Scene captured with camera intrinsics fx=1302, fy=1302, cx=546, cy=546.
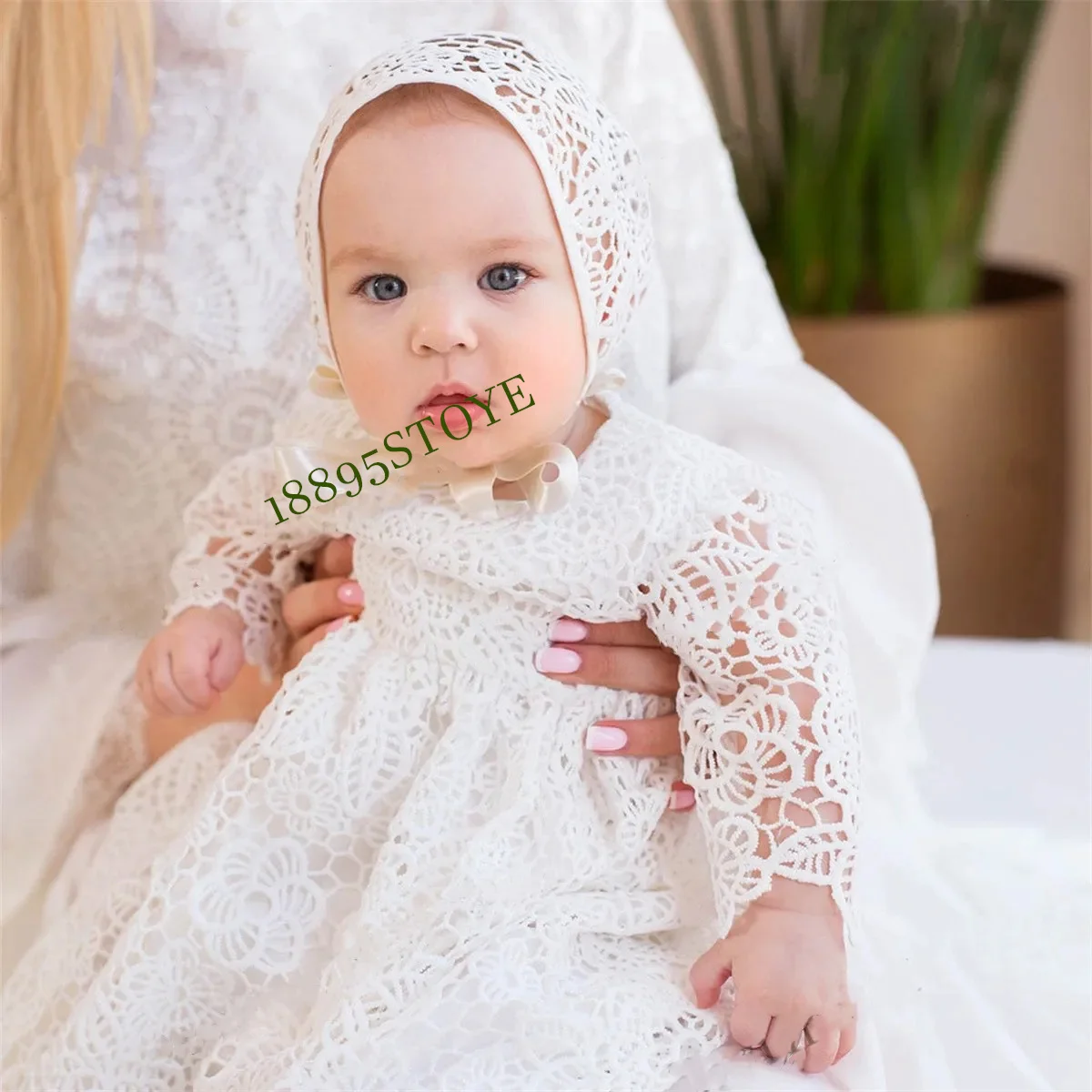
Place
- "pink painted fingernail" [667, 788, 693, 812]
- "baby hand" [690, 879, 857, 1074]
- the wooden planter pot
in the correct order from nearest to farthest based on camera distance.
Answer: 1. "baby hand" [690, 879, 857, 1074]
2. "pink painted fingernail" [667, 788, 693, 812]
3. the wooden planter pot

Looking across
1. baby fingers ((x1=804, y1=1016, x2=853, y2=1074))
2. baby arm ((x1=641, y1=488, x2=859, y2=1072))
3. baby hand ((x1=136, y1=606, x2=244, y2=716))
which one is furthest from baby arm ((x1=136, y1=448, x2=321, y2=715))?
baby fingers ((x1=804, y1=1016, x2=853, y2=1074))

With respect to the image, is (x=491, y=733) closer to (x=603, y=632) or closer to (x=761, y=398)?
(x=603, y=632)

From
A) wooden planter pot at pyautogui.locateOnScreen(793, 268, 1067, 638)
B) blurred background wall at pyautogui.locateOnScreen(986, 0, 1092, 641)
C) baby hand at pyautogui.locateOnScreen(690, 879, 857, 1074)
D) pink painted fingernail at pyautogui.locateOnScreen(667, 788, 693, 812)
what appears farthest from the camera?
blurred background wall at pyautogui.locateOnScreen(986, 0, 1092, 641)

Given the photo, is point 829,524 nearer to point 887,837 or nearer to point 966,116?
point 887,837

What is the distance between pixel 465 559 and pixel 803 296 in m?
1.13

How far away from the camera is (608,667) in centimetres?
73

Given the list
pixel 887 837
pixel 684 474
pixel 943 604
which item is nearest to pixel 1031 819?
pixel 887 837

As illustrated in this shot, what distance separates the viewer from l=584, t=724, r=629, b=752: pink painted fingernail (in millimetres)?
729

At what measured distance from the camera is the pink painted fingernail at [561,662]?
731 mm

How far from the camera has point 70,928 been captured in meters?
0.77

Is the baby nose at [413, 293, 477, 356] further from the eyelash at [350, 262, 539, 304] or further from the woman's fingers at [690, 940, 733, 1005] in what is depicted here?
the woman's fingers at [690, 940, 733, 1005]

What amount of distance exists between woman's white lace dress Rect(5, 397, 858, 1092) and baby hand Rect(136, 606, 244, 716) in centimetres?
8

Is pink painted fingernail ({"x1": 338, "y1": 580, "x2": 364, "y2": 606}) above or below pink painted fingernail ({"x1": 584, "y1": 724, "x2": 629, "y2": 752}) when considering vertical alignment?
above

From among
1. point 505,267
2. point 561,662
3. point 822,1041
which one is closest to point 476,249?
point 505,267
